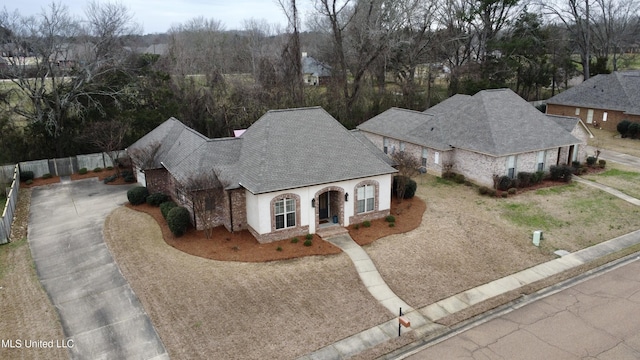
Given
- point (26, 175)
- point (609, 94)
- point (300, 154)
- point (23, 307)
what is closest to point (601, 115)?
point (609, 94)

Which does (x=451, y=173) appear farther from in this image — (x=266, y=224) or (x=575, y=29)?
(x=575, y=29)

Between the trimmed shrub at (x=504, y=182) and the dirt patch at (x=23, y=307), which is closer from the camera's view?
the dirt patch at (x=23, y=307)

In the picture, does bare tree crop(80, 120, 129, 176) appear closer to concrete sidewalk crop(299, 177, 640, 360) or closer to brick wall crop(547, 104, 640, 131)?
concrete sidewalk crop(299, 177, 640, 360)

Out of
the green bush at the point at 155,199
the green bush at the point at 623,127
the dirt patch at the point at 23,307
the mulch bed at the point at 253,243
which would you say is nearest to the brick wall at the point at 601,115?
the green bush at the point at 623,127


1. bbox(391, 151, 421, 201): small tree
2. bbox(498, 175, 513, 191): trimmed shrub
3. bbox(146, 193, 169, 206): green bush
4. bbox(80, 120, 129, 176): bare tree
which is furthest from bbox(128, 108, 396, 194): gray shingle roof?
bbox(80, 120, 129, 176): bare tree

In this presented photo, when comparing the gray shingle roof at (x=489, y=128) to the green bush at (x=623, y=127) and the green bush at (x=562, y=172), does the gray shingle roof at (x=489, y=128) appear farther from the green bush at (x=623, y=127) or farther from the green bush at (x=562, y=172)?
the green bush at (x=623, y=127)

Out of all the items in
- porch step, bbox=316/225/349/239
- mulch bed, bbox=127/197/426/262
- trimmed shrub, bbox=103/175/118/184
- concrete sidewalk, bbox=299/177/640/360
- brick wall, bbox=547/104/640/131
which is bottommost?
concrete sidewalk, bbox=299/177/640/360
